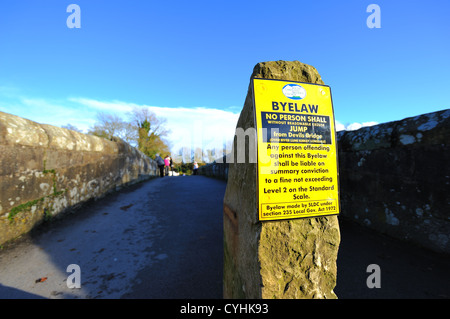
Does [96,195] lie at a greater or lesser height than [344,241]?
greater

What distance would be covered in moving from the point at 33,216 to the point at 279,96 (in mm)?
4096

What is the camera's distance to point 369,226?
3105mm

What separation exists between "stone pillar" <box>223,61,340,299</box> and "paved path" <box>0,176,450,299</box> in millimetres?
879

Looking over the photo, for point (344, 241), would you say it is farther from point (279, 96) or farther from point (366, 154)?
point (279, 96)

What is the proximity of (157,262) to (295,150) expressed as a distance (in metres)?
2.19

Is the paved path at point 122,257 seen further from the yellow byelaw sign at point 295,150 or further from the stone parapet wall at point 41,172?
the yellow byelaw sign at point 295,150

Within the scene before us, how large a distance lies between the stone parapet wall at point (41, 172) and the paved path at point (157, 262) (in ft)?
1.11

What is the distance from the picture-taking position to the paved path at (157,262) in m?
1.96

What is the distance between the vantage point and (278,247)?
1.28 m

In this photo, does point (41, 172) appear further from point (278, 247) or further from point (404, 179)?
point (404, 179)

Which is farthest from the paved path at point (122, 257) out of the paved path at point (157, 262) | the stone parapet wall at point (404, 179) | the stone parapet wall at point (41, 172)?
the stone parapet wall at point (404, 179)

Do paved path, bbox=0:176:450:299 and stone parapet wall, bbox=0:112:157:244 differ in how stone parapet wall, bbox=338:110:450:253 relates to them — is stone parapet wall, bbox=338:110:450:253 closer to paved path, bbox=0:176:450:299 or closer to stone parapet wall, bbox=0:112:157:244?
paved path, bbox=0:176:450:299

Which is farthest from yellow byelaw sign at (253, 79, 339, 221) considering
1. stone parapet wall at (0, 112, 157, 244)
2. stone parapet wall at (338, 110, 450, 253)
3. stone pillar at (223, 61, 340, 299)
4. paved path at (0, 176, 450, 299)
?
stone parapet wall at (0, 112, 157, 244)
